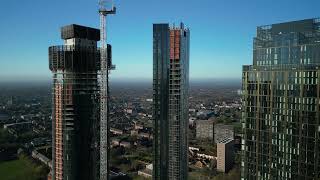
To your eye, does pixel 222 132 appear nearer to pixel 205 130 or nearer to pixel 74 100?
pixel 205 130

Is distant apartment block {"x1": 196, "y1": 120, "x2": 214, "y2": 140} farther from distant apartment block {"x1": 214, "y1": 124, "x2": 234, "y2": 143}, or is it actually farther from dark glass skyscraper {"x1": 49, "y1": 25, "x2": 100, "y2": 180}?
dark glass skyscraper {"x1": 49, "y1": 25, "x2": 100, "y2": 180}

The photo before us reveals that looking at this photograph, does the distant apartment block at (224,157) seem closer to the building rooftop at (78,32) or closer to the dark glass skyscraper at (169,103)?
the dark glass skyscraper at (169,103)

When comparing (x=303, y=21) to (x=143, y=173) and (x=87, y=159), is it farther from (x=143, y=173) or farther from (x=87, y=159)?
(x=143, y=173)

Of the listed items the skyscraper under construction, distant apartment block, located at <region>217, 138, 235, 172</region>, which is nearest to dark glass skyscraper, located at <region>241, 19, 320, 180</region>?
the skyscraper under construction

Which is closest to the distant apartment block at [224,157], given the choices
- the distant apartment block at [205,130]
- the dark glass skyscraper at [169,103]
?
the dark glass skyscraper at [169,103]

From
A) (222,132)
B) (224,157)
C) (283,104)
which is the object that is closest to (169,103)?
(283,104)

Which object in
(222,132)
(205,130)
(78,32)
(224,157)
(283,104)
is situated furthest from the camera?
(205,130)
